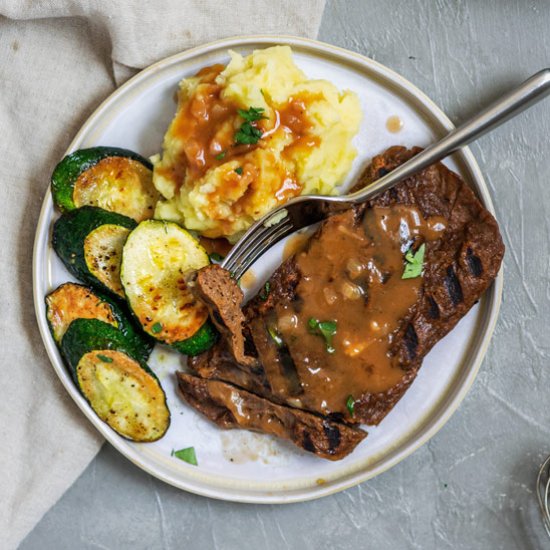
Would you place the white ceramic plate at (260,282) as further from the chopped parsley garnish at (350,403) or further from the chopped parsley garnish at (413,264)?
the chopped parsley garnish at (413,264)

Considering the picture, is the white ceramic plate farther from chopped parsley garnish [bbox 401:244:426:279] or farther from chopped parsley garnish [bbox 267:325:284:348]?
chopped parsley garnish [bbox 401:244:426:279]

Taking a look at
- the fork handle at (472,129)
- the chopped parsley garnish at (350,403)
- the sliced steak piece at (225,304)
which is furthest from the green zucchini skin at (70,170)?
the chopped parsley garnish at (350,403)

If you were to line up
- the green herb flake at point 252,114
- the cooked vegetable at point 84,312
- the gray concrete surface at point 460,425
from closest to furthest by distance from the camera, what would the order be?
the green herb flake at point 252,114 → the cooked vegetable at point 84,312 → the gray concrete surface at point 460,425

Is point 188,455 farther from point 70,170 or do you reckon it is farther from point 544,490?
point 544,490

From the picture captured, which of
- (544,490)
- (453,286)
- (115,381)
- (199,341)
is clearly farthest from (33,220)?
(544,490)

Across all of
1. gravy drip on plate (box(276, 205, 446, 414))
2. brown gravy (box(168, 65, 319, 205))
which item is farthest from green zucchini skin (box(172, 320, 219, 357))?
brown gravy (box(168, 65, 319, 205))

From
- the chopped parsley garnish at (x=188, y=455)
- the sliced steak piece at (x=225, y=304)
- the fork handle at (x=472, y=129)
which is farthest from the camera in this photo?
the chopped parsley garnish at (x=188, y=455)

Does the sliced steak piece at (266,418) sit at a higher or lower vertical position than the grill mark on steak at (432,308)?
lower
